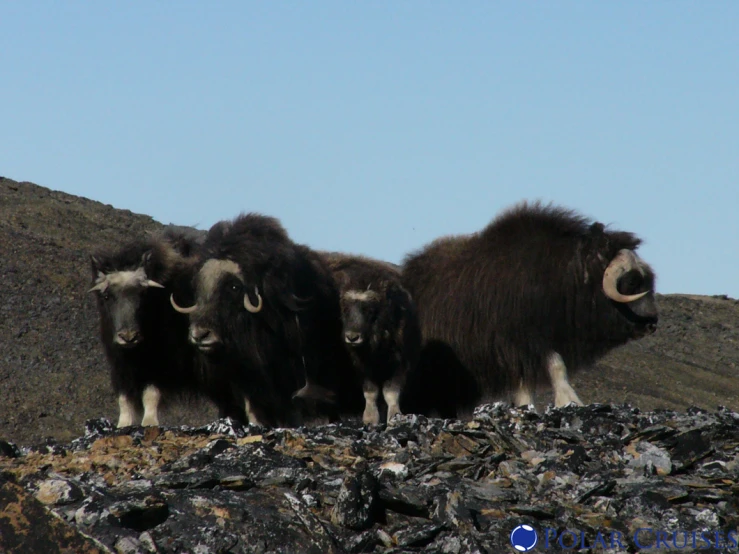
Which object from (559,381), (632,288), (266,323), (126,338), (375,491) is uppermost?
(632,288)

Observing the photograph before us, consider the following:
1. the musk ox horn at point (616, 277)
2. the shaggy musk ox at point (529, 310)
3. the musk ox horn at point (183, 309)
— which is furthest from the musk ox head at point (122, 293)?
the musk ox horn at point (616, 277)

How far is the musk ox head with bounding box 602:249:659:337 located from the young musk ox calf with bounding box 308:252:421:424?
139 centimetres

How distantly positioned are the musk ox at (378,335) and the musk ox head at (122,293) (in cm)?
126

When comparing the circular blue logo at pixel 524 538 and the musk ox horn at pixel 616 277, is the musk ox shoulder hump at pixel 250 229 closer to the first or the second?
the musk ox horn at pixel 616 277

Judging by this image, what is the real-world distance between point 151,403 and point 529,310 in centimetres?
261

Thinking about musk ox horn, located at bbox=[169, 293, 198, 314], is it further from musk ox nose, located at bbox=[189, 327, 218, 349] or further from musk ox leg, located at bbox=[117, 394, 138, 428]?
musk ox leg, located at bbox=[117, 394, 138, 428]

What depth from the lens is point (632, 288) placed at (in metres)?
7.51

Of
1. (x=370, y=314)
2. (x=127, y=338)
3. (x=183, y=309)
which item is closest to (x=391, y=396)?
(x=370, y=314)

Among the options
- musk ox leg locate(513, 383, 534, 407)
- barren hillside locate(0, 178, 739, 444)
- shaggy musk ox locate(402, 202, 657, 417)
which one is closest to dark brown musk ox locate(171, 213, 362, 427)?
shaggy musk ox locate(402, 202, 657, 417)

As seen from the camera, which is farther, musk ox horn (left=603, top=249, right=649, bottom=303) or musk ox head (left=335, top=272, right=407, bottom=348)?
musk ox horn (left=603, top=249, right=649, bottom=303)

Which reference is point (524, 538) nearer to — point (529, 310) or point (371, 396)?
point (371, 396)

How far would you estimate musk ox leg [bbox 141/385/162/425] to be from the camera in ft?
22.0

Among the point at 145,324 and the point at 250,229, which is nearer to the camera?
the point at 145,324
